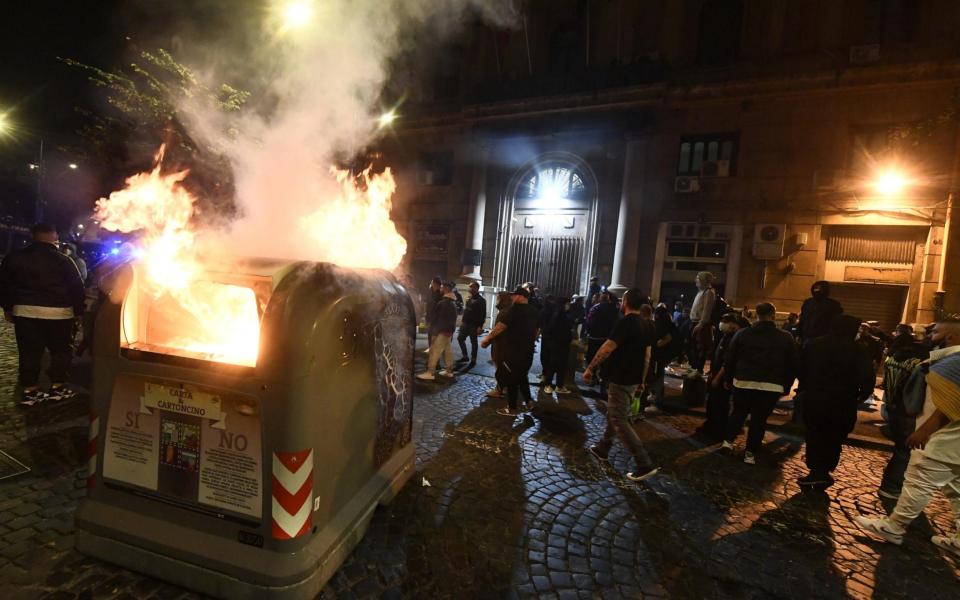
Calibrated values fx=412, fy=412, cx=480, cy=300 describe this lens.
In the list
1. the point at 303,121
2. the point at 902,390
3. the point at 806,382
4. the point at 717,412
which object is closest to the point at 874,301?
the point at 902,390

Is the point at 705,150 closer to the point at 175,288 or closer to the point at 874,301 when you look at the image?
the point at 874,301

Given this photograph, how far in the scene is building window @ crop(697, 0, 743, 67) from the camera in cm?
1331

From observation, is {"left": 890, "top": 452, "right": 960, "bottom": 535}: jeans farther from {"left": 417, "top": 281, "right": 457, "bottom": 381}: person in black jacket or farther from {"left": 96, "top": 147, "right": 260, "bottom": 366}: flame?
{"left": 417, "top": 281, "right": 457, "bottom": 381}: person in black jacket

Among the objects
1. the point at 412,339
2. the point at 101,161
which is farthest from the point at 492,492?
the point at 101,161

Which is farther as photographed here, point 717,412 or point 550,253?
point 550,253

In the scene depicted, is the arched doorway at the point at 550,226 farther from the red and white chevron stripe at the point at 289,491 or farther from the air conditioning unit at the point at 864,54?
the red and white chevron stripe at the point at 289,491

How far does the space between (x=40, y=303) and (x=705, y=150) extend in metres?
16.2

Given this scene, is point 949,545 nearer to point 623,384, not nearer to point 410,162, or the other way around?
point 623,384

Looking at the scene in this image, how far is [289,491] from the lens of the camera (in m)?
2.45

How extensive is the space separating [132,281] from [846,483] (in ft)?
24.3

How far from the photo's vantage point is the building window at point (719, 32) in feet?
43.7

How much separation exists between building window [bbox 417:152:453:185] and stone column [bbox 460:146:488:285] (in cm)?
178

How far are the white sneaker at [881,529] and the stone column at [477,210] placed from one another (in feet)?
43.6

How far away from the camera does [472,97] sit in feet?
54.2
